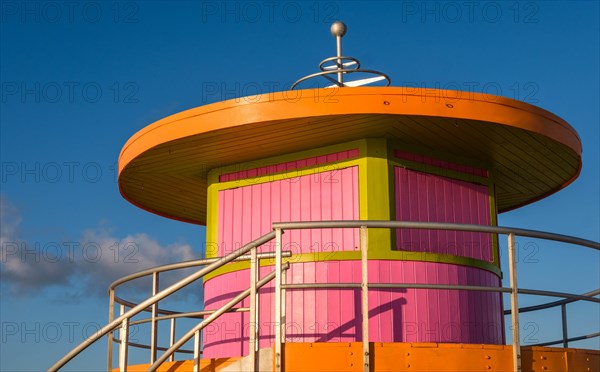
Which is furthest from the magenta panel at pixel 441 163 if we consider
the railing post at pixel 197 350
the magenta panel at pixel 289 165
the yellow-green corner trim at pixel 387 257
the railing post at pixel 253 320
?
the railing post at pixel 197 350

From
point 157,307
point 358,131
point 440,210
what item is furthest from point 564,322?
point 157,307

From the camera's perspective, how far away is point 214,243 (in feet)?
37.1

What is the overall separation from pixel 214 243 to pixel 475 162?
349cm

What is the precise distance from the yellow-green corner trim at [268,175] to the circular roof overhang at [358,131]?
8 centimetres

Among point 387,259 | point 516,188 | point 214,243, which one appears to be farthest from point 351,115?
point 516,188

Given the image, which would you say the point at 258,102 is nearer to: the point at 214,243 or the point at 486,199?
the point at 214,243

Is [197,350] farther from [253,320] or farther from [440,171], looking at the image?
[440,171]

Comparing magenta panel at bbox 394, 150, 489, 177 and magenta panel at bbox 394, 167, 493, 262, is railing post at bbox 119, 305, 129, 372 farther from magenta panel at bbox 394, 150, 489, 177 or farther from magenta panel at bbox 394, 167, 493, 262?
magenta panel at bbox 394, 150, 489, 177

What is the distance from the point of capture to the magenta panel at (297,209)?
10125 mm

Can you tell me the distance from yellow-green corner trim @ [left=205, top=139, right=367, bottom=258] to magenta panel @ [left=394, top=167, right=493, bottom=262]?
0.58 m

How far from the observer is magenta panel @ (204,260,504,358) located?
9.48 meters

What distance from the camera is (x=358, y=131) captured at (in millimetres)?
9922

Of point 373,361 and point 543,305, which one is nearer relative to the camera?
point 373,361

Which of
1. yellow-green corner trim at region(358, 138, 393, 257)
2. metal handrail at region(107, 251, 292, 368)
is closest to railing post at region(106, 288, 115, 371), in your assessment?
metal handrail at region(107, 251, 292, 368)
